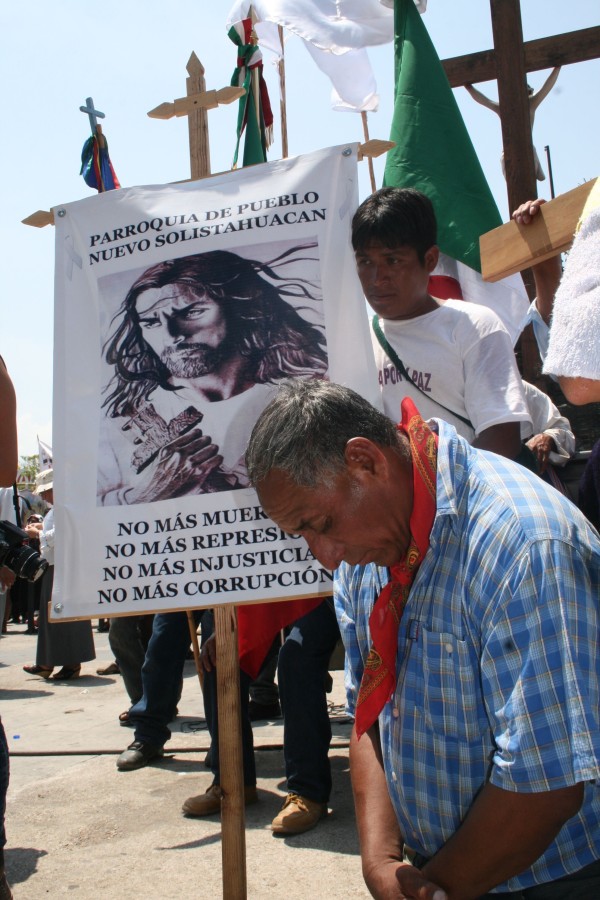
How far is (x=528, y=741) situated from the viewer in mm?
1348

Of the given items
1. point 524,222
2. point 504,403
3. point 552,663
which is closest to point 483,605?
point 552,663

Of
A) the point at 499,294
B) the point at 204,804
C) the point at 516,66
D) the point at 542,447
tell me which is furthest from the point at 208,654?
the point at 516,66

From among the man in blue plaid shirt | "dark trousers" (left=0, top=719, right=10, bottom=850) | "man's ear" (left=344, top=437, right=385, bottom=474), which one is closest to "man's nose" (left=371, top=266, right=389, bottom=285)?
the man in blue plaid shirt

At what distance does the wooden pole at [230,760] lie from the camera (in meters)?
2.39

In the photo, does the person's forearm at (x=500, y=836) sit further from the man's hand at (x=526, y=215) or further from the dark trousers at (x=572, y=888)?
the man's hand at (x=526, y=215)

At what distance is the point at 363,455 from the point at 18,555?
180 centimetres

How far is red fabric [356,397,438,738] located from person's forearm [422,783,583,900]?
25 centimetres

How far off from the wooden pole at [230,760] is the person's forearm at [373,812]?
0.71 metres

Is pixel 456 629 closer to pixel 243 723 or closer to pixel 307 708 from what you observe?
pixel 307 708

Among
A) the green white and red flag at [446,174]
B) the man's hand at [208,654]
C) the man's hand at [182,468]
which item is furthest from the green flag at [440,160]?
the man's hand at [208,654]

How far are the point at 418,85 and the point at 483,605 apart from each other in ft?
10.9

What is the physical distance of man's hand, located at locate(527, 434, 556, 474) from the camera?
9.96 ft

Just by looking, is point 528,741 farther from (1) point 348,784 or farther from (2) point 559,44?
(2) point 559,44

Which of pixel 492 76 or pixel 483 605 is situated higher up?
pixel 492 76
